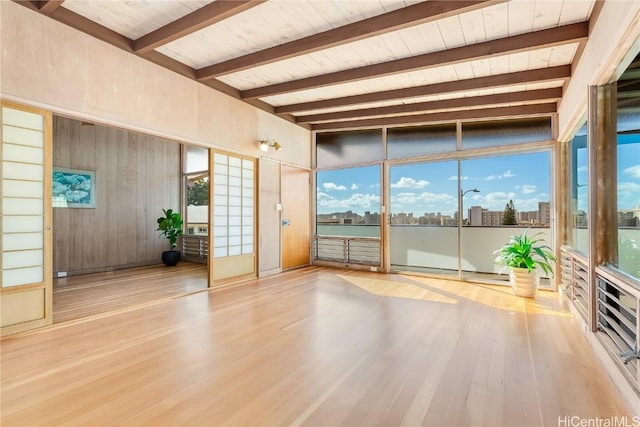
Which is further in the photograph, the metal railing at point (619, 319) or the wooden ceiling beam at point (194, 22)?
the wooden ceiling beam at point (194, 22)

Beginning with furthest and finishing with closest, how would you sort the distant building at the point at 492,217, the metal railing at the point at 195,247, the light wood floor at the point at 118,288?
the metal railing at the point at 195,247, the distant building at the point at 492,217, the light wood floor at the point at 118,288

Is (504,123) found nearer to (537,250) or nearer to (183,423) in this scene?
(537,250)

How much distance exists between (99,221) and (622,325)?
7504 mm

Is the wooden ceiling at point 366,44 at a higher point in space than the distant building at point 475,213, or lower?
higher

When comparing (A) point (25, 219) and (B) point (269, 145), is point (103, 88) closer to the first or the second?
(A) point (25, 219)

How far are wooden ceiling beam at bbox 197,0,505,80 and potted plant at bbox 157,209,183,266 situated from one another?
3860 millimetres

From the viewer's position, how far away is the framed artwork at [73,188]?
18.4 feet

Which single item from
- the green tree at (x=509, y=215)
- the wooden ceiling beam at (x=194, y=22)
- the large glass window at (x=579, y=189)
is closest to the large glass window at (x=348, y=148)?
the green tree at (x=509, y=215)

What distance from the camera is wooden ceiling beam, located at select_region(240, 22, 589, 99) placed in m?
2.96

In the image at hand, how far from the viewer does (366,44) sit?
3414 mm

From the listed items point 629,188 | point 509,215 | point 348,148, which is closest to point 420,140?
point 348,148

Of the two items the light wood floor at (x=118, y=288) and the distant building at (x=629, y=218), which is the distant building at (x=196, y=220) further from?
the distant building at (x=629, y=218)

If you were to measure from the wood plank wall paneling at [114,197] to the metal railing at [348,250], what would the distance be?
11.8 feet

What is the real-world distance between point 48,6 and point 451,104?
15.8 ft
